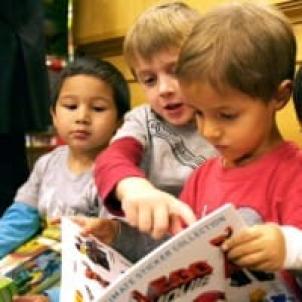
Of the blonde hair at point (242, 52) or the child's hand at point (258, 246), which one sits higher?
the blonde hair at point (242, 52)

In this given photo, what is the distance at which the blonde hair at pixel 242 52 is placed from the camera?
25.6 inches

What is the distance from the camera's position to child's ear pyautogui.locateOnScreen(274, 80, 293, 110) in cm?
68

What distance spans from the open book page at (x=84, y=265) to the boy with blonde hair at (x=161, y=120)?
16 centimetres

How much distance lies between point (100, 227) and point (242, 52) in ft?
0.94

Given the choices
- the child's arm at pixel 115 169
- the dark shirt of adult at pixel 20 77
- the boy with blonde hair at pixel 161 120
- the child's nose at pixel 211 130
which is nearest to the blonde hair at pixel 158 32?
the boy with blonde hair at pixel 161 120

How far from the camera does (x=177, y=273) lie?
1.82ft

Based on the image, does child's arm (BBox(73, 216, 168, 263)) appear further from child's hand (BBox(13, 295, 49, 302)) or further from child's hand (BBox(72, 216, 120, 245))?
child's hand (BBox(13, 295, 49, 302))

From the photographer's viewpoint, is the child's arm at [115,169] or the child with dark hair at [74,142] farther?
the child with dark hair at [74,142]

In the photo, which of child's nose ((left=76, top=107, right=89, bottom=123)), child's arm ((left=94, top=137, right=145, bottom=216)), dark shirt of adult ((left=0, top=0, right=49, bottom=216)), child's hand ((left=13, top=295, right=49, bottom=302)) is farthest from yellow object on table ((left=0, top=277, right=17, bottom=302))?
dark shirt of adult ((left=0, top=0, right=49, bottom=216))

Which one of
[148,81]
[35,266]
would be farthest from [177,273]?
[35,266]

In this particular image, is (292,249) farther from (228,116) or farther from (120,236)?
(120,236)

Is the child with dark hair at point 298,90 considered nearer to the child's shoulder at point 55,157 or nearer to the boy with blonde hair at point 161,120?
the boy with blonde hair at point 161,120

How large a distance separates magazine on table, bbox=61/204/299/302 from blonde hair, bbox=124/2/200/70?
32 centimetres

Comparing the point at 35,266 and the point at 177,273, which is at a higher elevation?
the point at 177,273
